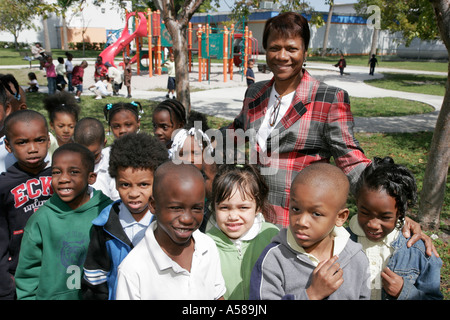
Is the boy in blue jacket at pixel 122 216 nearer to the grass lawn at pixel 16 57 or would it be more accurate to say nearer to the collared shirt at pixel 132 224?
the collared shirt at pixel 132 224

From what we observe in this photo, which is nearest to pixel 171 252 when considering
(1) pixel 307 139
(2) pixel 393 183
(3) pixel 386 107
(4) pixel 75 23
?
(1) pixel 307 139

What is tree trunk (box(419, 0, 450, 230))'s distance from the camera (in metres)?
4.12

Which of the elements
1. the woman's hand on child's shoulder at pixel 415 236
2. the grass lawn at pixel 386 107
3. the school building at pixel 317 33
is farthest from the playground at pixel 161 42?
the school building at pixel 317 33

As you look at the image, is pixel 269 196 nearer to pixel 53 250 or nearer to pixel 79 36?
pixel 53 250

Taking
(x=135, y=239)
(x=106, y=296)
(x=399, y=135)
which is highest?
(x=135, y=239)

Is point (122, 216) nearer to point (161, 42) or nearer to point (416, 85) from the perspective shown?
point (161, 42)

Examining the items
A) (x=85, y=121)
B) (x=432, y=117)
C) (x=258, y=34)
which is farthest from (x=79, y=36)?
(x=85, y=121)

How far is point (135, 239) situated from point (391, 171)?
1.54 metres

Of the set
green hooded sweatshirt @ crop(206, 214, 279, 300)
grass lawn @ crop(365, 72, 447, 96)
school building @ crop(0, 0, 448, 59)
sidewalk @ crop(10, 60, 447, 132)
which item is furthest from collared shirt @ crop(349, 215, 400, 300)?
school building @ crop(0, 0, 448, 59)

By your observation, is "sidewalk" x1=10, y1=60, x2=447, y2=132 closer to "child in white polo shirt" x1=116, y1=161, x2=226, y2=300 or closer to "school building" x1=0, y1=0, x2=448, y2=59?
"child in white polo shirt" x1=116, y1=161, x2=226, y2=300

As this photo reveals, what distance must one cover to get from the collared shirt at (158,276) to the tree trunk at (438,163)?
3.63 metres

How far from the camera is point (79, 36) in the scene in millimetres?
48938

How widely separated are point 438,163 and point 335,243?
10.6 ft

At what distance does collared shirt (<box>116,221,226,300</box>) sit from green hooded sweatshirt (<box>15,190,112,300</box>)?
737 mm
